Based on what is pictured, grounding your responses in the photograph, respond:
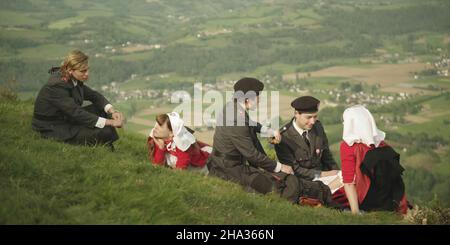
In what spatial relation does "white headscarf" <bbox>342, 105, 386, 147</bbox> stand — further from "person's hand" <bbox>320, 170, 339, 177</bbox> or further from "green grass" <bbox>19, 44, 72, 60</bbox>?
"green grass" <bbox>19, 44, 72, 60</bbox>

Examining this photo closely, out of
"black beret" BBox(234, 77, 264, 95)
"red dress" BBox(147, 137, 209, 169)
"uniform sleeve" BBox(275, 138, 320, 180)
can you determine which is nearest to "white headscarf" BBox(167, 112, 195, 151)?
"red dress" BBox(147, 137, 209, 169)

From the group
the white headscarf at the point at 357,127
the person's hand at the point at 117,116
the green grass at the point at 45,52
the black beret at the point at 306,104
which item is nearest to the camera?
the white headscarf at the point at 357,127

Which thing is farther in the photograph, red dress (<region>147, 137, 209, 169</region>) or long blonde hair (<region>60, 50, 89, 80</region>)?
red dress (<region>147, 137, 209, 169</region>)

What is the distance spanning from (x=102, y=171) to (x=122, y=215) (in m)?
1.39

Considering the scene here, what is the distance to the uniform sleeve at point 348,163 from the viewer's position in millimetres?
8523

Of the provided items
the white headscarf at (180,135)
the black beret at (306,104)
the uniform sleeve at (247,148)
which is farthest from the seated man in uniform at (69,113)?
the black beret at (306,104)

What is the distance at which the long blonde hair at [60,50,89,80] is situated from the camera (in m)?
8.78

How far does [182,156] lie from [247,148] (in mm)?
1322

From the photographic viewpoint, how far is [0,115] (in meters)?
10.2

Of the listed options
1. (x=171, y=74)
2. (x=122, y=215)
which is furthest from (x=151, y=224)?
(x=171, y=74)

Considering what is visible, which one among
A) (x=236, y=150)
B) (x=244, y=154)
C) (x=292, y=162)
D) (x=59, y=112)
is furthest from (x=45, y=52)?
(x=244, y=154)

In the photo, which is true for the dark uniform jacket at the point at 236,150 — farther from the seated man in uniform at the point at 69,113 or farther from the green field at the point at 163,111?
the seated man in uniform at the point at 69,113

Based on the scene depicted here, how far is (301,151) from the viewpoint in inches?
380

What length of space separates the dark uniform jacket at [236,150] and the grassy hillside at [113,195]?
0.53m
